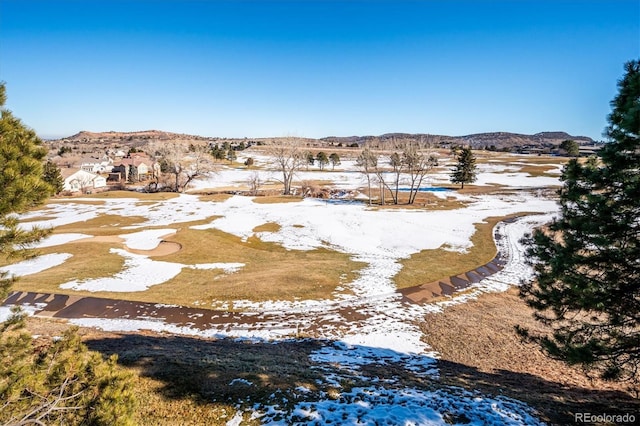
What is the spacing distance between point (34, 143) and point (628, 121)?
8898mm

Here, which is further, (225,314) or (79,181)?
(79,181)

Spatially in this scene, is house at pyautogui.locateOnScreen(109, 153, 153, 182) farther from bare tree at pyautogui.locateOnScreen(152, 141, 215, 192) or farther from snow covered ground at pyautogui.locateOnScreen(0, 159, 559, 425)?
snow covered ground at pyautogui.locateOnScreen(0, 159, 559, 425)

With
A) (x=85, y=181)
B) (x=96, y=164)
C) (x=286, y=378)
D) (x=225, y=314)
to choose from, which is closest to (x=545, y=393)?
(x=286, y=378)

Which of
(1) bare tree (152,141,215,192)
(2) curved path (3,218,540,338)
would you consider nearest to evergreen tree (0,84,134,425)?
(2) curved path (3,218,540,338)

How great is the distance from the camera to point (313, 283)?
700 inches

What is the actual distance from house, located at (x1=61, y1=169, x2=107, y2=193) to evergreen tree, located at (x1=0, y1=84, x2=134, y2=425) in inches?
2756

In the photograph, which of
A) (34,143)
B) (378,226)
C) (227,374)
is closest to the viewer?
(34,143)

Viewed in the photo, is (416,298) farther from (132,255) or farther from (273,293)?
(132,255)

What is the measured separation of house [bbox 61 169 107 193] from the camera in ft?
203

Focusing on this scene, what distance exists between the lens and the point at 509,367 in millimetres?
10555

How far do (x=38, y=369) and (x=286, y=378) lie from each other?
4967mm

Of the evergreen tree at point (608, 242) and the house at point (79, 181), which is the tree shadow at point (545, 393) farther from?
the house at point (79, 181)

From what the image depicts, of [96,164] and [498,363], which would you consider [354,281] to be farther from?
[96,164]

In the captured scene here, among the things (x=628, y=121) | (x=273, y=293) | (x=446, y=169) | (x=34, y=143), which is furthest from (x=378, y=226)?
(x=446, y=169)
